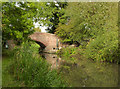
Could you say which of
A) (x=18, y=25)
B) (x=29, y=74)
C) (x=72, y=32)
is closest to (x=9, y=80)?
(x=29, y=74)

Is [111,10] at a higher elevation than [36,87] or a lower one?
higher

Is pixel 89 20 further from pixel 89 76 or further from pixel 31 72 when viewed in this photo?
pixel 31 72

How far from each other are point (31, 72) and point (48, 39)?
52.5 feet

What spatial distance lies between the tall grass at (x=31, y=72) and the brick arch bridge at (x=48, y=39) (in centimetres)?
1387

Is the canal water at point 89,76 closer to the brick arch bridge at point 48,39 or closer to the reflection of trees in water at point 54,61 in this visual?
the reflection of trees in water at point 54,61

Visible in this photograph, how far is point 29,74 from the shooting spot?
17.9ft

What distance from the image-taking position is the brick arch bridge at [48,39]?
827 inches

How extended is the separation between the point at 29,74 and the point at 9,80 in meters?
0.83

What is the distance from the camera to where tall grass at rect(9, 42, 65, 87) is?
16.1 feet

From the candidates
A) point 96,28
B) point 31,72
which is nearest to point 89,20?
point 96,28

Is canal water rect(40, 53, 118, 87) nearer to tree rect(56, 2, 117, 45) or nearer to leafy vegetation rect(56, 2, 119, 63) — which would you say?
leafy vegetation rect(56, 2, 119, 63)

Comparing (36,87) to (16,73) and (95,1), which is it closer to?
(16,73)

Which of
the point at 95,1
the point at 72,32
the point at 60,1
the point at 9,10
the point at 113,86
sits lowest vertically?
the point at 113,86

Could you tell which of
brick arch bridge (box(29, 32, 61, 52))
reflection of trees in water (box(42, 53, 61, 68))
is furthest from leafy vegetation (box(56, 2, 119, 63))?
brick arch bridge (box(29, 32, 61, 52))
